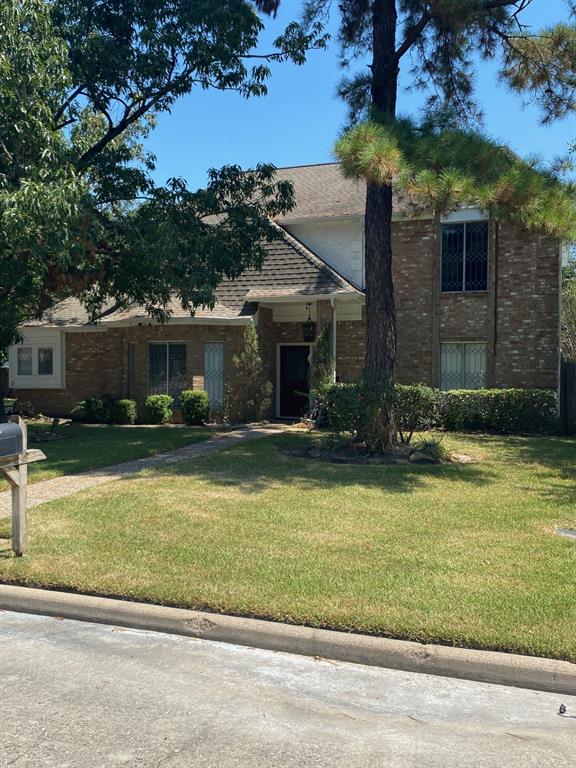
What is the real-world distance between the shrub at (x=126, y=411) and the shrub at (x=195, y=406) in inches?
67.2

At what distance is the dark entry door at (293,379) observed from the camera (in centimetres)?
1870

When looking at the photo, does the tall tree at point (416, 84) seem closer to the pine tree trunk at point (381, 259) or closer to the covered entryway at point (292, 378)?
the pine tree trunk at point (381, 259)

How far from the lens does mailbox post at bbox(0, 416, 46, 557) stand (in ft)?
19.9

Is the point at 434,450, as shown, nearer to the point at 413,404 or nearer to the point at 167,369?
the point at 413,404

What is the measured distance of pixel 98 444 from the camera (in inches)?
539

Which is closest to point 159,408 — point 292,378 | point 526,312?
point 292,378

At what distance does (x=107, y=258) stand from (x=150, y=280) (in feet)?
3.68

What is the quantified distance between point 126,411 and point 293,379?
4.61 m

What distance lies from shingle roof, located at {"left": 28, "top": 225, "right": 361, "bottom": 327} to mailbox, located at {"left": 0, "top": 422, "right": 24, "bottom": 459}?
10.7m

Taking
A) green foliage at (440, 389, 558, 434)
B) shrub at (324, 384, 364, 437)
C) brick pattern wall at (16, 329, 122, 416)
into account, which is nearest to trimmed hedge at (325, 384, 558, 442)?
green foliage at (440, 389, 558, 434)

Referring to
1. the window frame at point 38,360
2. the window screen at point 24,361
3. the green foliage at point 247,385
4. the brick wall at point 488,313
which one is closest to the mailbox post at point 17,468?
the green foliage at point 247,385

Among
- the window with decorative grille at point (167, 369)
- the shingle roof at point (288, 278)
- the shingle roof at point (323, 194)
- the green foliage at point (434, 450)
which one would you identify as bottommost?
the green foliage at point (434, 450)

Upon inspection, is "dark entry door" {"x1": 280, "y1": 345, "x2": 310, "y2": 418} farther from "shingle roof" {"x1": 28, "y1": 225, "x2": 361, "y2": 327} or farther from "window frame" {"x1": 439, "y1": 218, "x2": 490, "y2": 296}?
"window frame" {"x1": 439, "y1": 218, "x2": 490, "y2": 296}

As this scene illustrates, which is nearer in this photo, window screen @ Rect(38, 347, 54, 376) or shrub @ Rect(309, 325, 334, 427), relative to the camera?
shrub @ Rect(309, 325, 334, 427)
